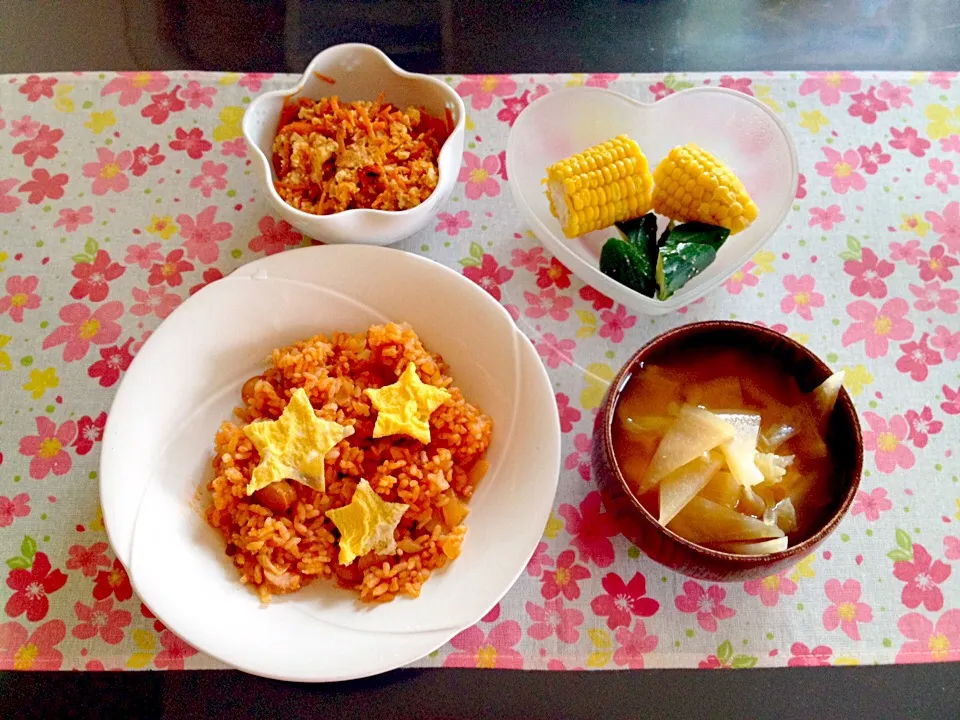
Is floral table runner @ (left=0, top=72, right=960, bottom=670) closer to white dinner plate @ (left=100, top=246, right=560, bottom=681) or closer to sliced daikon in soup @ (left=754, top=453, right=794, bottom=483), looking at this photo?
white dinner plate @ (left=100, top=246, right=560, bottom=681)

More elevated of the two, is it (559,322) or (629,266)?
(629,266)

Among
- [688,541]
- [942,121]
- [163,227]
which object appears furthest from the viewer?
[942,121]

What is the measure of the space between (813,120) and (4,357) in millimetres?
1752

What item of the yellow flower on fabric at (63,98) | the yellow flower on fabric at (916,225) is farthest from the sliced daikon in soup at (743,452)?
the yellow flower on fabric at (63,98)

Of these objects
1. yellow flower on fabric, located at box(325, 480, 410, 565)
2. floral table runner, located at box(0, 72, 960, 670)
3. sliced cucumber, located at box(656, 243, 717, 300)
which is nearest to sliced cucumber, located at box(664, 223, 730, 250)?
sliced cucumber, located at box(656, 243, 717, 300)

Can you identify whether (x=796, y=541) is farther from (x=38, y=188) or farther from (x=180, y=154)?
(x=38, y=188)

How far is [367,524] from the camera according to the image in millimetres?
1191

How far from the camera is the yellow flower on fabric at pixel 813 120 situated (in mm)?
1627

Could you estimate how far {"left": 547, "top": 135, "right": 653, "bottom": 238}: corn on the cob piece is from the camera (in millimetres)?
1365

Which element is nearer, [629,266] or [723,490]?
[723,490]

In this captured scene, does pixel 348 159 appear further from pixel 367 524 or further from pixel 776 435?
pixel 776 435

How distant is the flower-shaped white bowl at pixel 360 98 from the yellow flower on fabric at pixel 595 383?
432 millimetres

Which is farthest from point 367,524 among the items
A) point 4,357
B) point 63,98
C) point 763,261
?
point 63,98

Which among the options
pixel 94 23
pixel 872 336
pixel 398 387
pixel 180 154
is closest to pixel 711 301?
pixel 872 336
